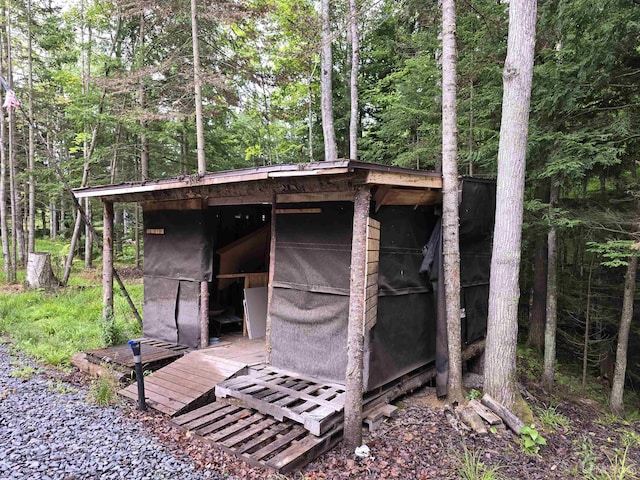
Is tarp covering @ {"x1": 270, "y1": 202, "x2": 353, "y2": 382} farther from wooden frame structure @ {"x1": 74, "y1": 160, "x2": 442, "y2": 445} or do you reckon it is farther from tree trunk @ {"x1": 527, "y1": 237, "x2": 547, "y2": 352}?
tree trunk @ {"x1": 527, "y1": 237, "x2": 547, "y2": 352}

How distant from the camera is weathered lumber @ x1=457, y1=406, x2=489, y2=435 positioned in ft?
12.2

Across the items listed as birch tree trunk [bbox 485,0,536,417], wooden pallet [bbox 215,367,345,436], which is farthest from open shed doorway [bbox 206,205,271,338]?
birch tree trunk [bbox 485,0,536,417]

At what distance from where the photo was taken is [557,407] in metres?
5.44

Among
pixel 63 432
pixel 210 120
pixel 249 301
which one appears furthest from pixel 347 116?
pixel 63 432

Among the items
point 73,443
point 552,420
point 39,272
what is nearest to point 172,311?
point 73,443

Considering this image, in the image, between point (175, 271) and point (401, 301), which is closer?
point (401, 301)

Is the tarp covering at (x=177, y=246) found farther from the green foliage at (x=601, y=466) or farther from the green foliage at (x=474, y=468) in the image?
the green foliage at (x=601, y=466)

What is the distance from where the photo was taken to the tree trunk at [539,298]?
7.83 m

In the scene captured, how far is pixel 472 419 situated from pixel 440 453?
67 centimetres

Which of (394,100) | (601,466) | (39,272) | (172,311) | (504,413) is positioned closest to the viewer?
(601,466)

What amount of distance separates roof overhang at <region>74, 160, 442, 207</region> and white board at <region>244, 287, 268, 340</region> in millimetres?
1728

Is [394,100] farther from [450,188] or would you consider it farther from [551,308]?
[551,308]

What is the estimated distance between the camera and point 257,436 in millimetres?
3406

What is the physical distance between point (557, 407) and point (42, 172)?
475 inches
